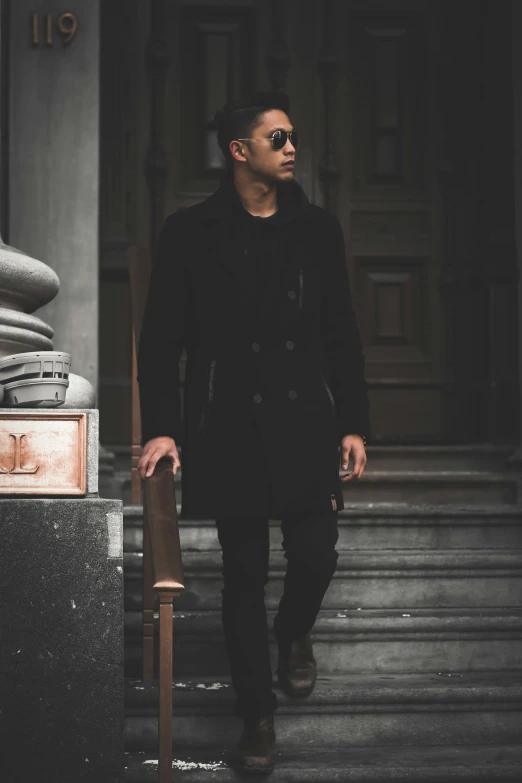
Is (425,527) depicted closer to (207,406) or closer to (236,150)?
(207,406)

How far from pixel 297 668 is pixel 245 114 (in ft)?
5.40

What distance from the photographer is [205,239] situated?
137 inches

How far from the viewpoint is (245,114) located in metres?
3.47

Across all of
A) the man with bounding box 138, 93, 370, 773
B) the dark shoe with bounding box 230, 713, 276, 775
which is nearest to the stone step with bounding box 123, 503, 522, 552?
the man with bounding box 138, 93, 370, 773

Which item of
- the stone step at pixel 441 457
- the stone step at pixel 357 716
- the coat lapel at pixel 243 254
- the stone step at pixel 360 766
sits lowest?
the stone step at pixel 360 766

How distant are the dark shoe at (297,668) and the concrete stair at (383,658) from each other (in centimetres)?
4

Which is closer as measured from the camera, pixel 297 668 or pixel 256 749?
pixel 256 749

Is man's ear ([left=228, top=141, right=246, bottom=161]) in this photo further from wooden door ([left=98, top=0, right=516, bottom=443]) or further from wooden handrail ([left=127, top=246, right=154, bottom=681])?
wooden door ([left=98, top=0, right=516, bottom=443])

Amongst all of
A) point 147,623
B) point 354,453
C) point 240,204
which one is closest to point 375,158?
point 240,204

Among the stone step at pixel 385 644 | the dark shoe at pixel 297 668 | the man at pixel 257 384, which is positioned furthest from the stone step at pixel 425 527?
the man at pixel 257 384

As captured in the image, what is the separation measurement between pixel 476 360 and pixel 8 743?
333 cm

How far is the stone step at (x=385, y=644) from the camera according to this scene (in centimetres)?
392

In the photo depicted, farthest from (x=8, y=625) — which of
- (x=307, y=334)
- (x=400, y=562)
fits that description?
(x=400, y=562)

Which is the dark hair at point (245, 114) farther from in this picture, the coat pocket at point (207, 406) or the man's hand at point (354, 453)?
the man's hand at point (354, 453)
